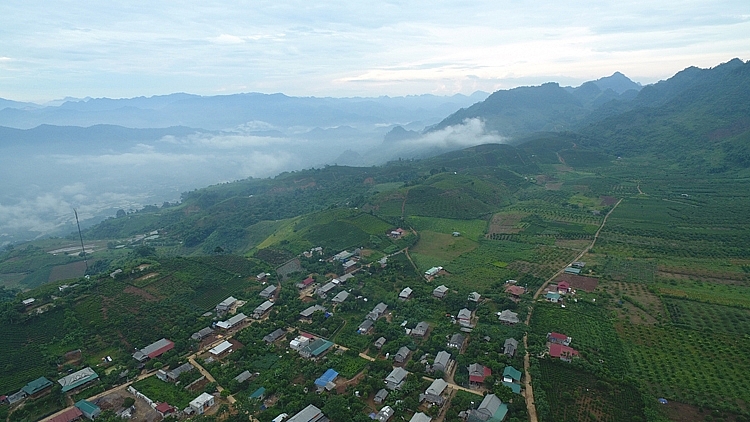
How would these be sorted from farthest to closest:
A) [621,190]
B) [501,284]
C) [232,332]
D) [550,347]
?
[621,190], [501,284], [232,332], [550,347]

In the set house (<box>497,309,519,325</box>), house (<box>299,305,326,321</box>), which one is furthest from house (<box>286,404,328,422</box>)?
house (<box>497,309,519,325</box>)

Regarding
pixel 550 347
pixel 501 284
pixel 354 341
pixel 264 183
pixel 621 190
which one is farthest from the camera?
pixel 264 183

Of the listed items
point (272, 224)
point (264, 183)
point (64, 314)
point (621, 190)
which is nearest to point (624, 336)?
point (64, 314)

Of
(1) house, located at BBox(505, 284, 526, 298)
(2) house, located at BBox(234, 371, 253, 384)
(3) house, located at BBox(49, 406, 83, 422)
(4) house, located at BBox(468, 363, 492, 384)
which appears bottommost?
(3) house, located at BBox(49, 406, 83, 422)

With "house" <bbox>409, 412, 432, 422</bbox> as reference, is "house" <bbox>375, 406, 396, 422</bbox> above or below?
below

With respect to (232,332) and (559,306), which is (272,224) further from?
(559,306)

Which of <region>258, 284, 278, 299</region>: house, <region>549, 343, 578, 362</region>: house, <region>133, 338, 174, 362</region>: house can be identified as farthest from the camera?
<region>258, 284, 278, 299</region>: house

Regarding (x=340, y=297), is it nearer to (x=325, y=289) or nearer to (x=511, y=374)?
(x=325, y=289)

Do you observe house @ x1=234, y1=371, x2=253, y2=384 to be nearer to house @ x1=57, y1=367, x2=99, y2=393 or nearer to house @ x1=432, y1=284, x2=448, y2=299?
house @ x1=57, y1=367, x2=99, y2=393
